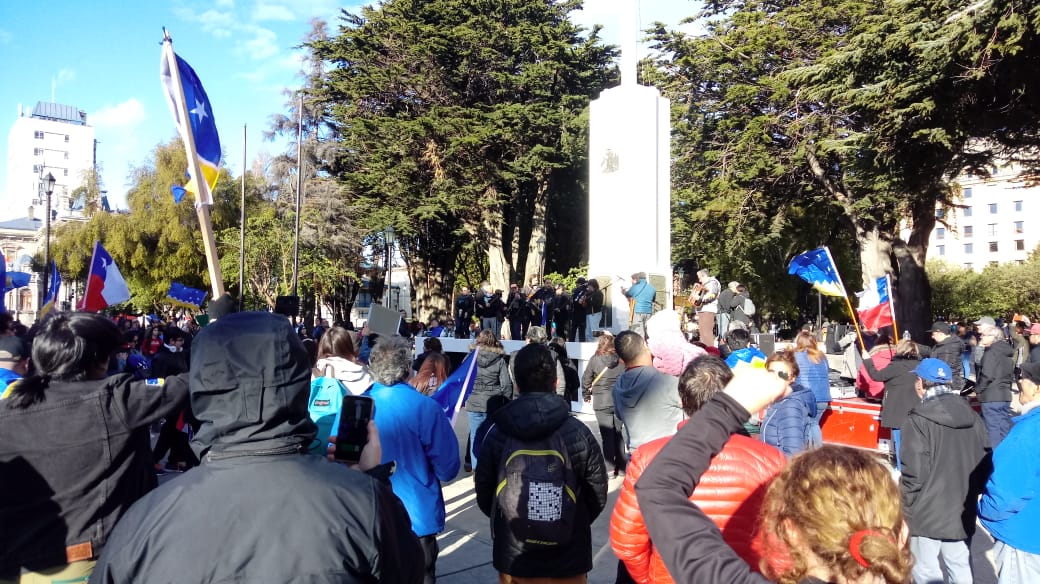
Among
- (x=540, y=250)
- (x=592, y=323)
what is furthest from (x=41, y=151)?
(x=592, y=323)

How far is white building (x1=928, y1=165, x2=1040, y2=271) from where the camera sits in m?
79.2

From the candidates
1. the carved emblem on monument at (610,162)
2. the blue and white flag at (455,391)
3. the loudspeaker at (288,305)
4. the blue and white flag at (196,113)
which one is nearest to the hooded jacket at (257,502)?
the blue and white flag at (196,113)

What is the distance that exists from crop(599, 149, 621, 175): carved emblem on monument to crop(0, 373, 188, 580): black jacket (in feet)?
57.9

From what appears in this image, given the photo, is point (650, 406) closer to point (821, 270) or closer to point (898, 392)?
point (898, 392)

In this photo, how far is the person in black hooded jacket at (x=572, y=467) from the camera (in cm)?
359

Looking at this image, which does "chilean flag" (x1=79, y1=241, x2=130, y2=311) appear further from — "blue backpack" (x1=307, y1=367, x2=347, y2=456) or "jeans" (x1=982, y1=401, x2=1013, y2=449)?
"jeans" (x1=982, y1=401, x2=1013, y2=449)

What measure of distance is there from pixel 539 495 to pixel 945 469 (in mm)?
2825

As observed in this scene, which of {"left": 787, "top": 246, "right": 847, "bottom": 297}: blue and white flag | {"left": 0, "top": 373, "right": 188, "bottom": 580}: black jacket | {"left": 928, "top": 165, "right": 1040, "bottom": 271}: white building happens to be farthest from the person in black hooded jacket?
{"left": 928, "top": 165, "right": 1040, "bottom": 271}: white building

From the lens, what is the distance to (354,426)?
246 centimetres

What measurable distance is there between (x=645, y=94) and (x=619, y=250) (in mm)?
4043

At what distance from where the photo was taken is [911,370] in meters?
7.98

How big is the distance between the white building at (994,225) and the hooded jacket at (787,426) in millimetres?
83628

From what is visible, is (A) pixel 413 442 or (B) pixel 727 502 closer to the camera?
(B) pixel 727 502

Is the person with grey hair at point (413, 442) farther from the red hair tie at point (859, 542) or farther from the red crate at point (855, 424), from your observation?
the red crate at point (855, 424)
